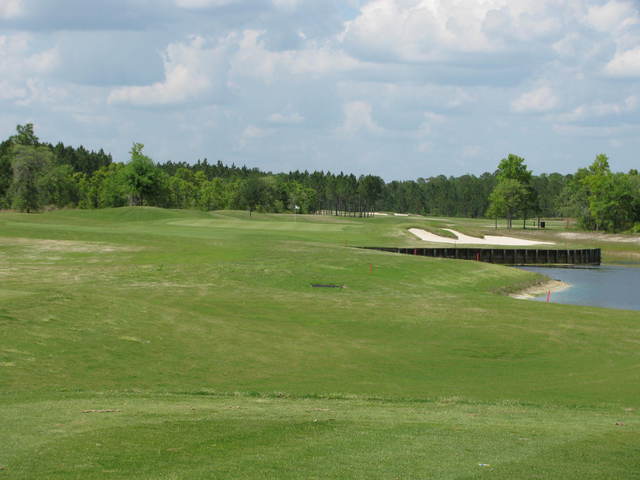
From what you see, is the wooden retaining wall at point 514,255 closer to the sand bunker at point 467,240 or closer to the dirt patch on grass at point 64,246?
the sand bunker at point 467,240

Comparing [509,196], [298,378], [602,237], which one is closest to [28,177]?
[509,196]

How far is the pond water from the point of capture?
51.2 meters

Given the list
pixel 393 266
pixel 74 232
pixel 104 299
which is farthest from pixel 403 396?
pixel 74 232

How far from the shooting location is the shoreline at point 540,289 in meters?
53.0

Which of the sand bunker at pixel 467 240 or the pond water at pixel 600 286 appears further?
the sand bunker at pixel 467 240

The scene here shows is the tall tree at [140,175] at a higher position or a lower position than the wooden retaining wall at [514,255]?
higher

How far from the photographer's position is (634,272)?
79000 mm

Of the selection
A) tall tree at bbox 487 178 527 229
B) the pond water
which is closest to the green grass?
the pond water

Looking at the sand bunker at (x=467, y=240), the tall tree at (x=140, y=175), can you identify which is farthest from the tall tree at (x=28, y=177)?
the sand bunker at (x=467, y=240)

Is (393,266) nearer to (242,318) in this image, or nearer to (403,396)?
(242,318)

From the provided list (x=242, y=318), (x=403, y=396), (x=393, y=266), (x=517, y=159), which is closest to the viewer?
(x=403, y=396)

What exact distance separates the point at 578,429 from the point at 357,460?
17.6 ft

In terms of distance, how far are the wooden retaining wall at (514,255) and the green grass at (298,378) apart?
95.4 ft

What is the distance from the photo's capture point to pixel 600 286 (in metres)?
62.6
